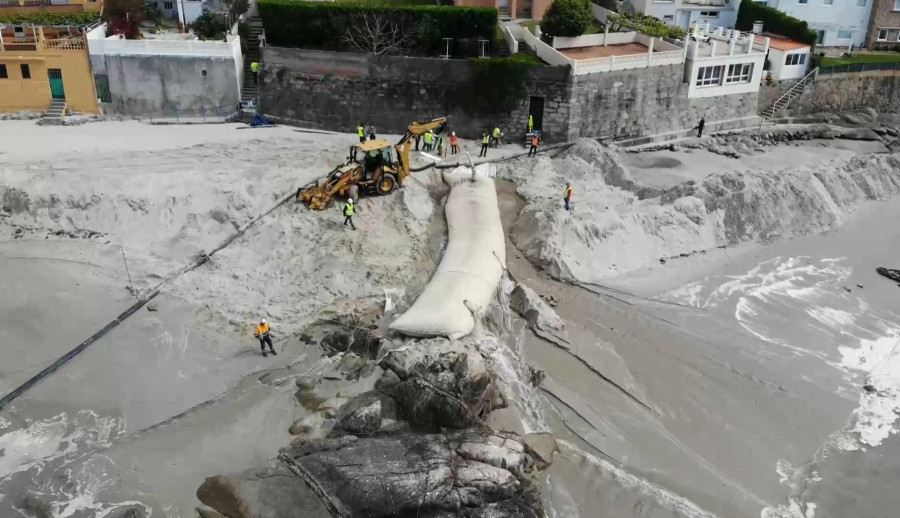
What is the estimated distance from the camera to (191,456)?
1390cm

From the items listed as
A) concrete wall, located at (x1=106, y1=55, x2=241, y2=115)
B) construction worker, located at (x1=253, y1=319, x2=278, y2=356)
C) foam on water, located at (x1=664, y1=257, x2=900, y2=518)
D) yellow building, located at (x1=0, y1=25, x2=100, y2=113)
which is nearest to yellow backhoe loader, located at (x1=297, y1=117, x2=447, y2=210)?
construction worker, located at (x1=253, y1=319, x2=278, y2=356)

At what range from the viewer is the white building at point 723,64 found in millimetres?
30312

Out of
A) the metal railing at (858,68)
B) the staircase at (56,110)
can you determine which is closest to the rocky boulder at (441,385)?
the staircase at (56,110)

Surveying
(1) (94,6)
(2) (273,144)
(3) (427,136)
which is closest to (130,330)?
(2) (273,144)

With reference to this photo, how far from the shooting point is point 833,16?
123 feet

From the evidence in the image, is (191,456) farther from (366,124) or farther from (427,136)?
(366,124)

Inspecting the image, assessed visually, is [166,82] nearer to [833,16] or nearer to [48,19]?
[48,19]

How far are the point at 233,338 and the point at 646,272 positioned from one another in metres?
11.5

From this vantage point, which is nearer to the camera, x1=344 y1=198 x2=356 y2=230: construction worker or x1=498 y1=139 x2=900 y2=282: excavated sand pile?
x1=344 y1=198 x2=356 y2=230: construction worker

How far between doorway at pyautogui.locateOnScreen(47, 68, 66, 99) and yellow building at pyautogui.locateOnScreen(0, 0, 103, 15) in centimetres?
434

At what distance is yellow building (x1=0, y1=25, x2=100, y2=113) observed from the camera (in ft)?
85.8

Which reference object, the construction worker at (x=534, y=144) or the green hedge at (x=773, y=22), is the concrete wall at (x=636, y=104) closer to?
the construction worker at (x=534, y=144)

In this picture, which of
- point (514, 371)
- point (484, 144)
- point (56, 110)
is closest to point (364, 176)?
point (484, 144)

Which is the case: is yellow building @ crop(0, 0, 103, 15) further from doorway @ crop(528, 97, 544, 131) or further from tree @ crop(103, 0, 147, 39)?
doorway @ crop(528, 97, 544, 131)
